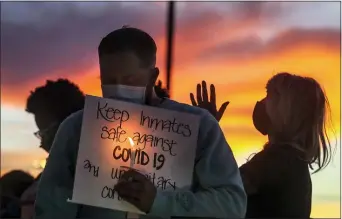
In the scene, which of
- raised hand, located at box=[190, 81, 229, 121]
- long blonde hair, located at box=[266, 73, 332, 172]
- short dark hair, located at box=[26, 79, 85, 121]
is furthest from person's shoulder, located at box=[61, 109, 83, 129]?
long blonde hair, located at box=[266, 73, 332, 172]

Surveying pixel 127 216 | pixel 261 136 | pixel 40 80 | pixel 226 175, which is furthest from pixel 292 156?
pixel 40 80

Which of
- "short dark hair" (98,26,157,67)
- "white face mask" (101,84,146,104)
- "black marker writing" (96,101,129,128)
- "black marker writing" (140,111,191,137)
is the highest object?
"short dark hair" (98,26,157,67)

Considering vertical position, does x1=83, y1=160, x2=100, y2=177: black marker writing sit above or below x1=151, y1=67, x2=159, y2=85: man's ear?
below

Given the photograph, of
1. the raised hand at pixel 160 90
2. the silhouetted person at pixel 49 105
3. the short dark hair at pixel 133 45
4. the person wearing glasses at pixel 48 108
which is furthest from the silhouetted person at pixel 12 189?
the short dark hair at pixel 133 45

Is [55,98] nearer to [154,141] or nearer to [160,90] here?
[160,90]

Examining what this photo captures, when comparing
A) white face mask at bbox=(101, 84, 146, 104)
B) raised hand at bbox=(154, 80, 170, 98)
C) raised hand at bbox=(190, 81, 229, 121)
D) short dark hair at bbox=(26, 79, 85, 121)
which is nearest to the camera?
white face mask at bbox=(101, 84, 146, 104)

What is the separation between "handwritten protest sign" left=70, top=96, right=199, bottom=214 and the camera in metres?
1.51

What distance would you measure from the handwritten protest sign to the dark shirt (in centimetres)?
44

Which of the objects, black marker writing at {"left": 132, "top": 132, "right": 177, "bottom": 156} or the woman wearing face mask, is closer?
black marker writing at {"left": 132, "top": 132, "right": 177, "bottom": 156}

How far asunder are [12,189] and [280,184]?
0.89 meters

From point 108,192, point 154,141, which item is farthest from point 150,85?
point 108,192

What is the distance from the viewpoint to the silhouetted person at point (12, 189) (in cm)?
226

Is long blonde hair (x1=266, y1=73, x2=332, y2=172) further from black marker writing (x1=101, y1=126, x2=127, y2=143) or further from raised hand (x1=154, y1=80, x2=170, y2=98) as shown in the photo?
black marker writing (x1=101, y1=126, x2=127, y2=143)

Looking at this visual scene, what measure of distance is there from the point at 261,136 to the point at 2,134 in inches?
29.3
